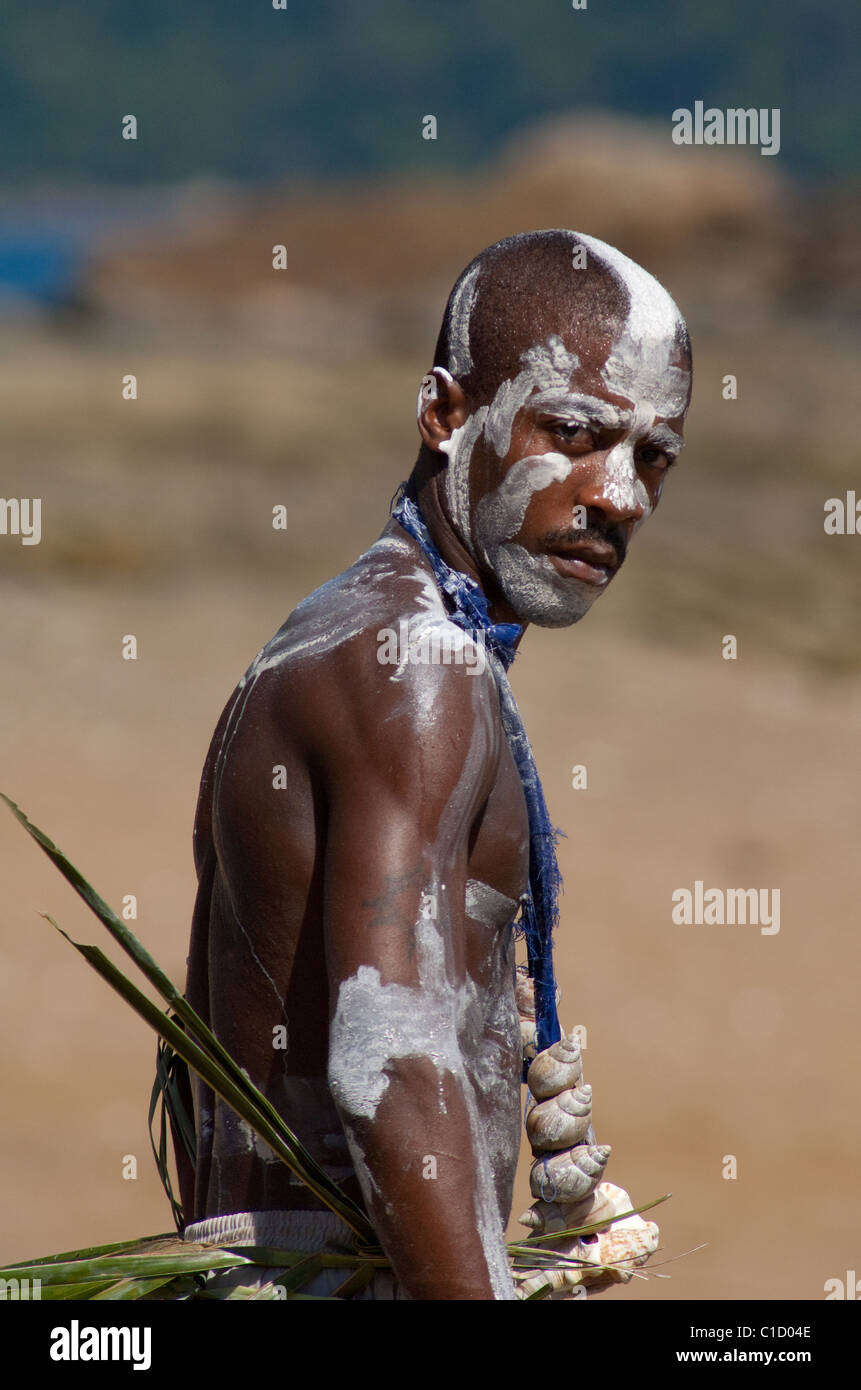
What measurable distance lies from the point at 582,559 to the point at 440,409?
322mm

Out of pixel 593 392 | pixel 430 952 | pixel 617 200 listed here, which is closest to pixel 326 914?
pixel 430 952

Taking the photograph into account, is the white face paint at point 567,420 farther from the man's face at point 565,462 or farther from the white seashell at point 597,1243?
the white seashell at point 597,1243

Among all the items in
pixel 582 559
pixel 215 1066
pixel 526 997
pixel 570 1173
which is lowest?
pixel 570 1173

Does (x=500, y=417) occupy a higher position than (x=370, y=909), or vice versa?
(x=500, y=417)

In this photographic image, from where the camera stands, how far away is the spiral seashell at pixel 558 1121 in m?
2.66

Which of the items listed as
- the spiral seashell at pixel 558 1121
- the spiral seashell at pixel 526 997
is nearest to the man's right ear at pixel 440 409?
the spiral seashell at pixel 526 997

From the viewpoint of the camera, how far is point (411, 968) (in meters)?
2.23

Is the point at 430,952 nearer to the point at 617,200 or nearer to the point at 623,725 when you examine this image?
the point at 623,725

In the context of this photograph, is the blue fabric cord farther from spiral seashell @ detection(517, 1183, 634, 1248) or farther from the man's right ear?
spiral seashell @ detection(517, 1183, 634, 1248)

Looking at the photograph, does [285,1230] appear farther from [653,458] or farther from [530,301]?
[530,301]

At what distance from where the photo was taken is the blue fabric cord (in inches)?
103

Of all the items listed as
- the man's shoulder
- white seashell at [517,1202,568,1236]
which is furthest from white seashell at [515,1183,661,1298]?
the man's shoulder

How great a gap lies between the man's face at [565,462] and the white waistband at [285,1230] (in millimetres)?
913

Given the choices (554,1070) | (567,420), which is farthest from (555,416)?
(554,1070)
